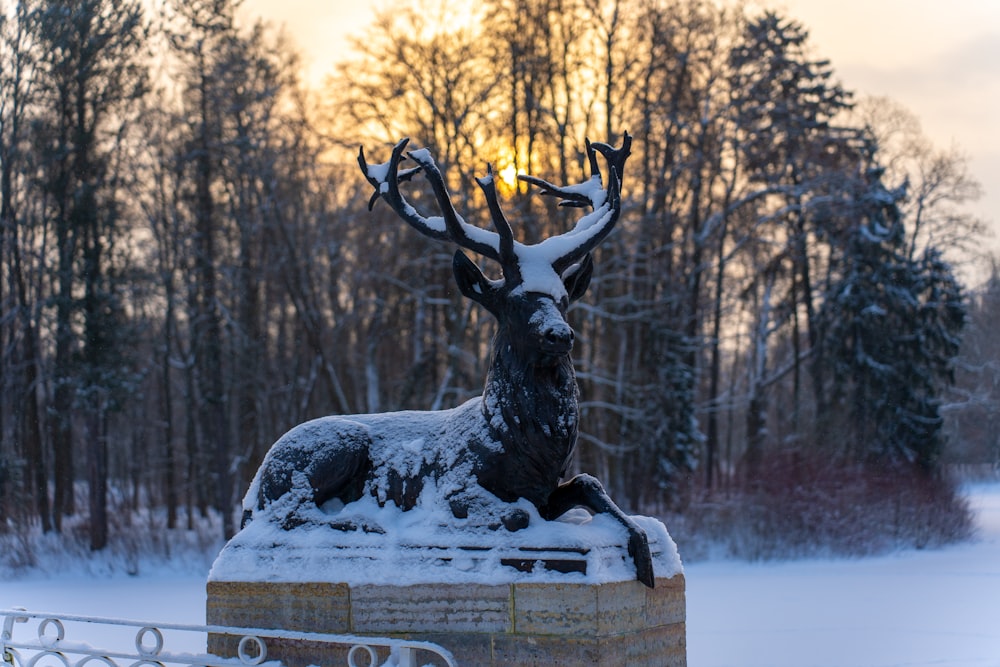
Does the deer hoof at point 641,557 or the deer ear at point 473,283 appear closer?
the deer hoof at point 641,557

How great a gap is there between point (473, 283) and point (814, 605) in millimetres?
9905

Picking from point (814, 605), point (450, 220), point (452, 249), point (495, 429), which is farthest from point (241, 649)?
point (452, 249)

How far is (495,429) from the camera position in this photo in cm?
605

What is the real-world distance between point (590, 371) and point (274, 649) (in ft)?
49.3

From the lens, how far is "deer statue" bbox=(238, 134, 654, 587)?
19.4ft

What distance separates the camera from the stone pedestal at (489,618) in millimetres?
5543

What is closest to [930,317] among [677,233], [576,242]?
[677,233]

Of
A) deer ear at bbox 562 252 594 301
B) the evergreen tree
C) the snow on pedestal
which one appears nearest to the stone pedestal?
the snow on pedestal

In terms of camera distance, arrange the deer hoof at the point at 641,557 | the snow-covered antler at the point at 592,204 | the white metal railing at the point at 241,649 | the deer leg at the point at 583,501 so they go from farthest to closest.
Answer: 1. the snow-covered antler at the point at 592,204
2. the deer leg at the point at 583,501
3. the deer hoof at the point at 641,557
4. the white metal railing at the point at 241,649

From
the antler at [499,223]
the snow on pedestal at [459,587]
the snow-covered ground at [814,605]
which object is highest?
the antler at [499,223]

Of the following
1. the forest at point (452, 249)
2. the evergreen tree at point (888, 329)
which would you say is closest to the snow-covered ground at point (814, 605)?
the forest at point (452, 249)

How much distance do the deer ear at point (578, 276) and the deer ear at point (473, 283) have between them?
44cm

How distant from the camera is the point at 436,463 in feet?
20.4

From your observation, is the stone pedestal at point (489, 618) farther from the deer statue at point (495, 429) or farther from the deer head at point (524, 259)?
the deer head at point (524, 259)
